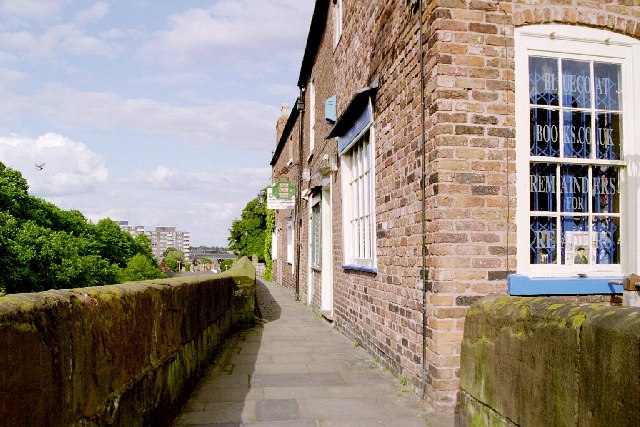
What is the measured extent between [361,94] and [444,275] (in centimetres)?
308

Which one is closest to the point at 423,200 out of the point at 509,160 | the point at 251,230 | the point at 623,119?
the point at 509,160

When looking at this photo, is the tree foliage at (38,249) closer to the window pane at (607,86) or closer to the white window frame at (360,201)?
the white window frame at (360,201)

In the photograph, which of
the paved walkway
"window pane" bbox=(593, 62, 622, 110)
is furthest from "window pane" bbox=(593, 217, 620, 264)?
the paved walkway

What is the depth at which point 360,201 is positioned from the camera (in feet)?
25.2

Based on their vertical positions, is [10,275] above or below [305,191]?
below

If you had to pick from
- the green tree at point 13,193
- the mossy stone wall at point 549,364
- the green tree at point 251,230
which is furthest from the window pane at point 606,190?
the green tree at point 251,230

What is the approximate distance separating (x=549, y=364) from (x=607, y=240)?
262 cm

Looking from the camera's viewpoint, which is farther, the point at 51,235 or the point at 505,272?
the point at 51,235

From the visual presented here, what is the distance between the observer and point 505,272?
4.44 meters

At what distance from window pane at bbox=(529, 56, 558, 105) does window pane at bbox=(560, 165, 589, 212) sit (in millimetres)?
614

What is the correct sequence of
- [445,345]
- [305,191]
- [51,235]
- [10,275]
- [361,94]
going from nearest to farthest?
[445,345]
[361,94]
[305,191]
[10,275]
[51,235]

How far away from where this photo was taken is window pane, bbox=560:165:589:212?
464cm

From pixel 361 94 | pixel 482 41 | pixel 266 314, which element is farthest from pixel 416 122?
pixel 266 314

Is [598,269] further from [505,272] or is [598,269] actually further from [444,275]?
[444,275]
